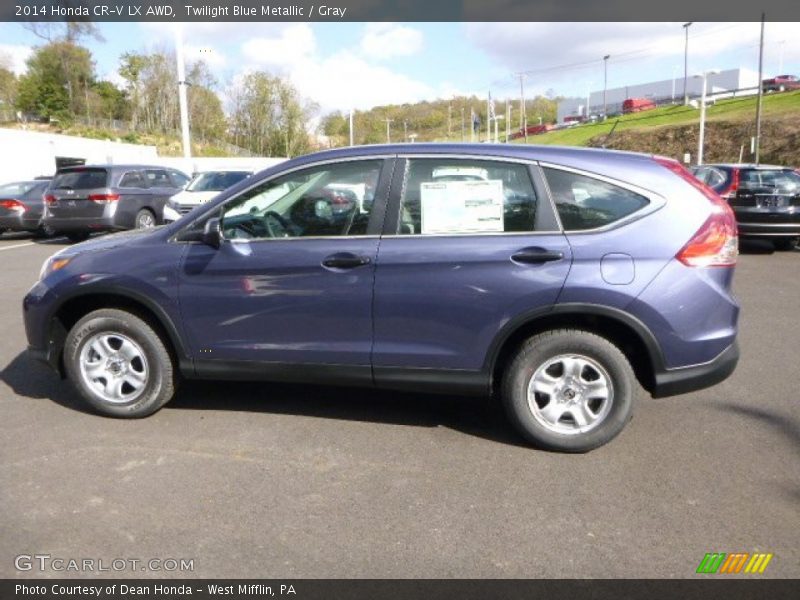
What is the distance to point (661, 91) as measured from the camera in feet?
338

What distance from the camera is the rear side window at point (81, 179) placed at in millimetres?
13906

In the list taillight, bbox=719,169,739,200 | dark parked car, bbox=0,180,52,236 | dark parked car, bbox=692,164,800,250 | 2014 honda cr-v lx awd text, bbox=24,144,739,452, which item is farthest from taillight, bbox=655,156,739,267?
dark parked car, bbox=0,180,52,236

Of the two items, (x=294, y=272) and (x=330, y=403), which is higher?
(x=294, y=272)

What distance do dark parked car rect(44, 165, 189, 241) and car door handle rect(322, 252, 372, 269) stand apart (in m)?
11.2

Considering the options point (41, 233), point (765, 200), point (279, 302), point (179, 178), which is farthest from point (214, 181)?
point (279, 302)

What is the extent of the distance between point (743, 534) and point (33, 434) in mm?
4000

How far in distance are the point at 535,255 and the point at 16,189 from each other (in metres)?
16.8

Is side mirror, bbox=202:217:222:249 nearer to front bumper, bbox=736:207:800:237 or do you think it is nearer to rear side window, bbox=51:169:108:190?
front bumper, bbox=736:207:800:237

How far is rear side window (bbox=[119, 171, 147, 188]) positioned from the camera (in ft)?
46.7

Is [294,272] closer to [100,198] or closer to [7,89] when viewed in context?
[100,198]

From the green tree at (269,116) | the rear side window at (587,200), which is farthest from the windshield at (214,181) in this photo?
the green tree at (269,116)
